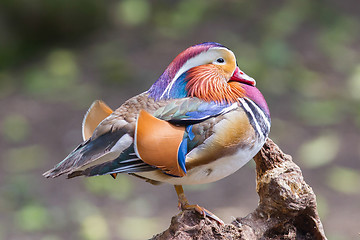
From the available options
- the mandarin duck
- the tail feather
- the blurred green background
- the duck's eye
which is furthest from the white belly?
the blurred green background

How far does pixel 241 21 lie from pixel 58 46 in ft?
5.15

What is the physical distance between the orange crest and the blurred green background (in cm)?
188

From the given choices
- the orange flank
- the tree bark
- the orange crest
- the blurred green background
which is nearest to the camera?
the orange flank

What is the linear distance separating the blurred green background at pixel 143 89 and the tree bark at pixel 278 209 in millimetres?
1565

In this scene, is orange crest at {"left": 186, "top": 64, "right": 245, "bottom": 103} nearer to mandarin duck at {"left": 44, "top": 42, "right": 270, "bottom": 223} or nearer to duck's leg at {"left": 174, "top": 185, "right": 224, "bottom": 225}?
mandarin duck at {"left": 44, "top": 42, "right": 270, "bottom": 223}

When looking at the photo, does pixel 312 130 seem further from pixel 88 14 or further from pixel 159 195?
pixel 88 14

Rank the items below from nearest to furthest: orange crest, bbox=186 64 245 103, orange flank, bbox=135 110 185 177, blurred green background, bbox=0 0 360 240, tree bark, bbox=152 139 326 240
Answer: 1. orange flank, bbox=135 110 185 177
2. orange crest, bbox=186 64 245 103
3. tree bark, bbox=152 139 326 240
4. blurred green background, bbox=0 0 360 240

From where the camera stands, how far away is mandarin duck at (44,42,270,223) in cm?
137

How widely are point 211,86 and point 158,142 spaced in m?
0.22

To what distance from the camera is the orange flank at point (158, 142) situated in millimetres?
1358

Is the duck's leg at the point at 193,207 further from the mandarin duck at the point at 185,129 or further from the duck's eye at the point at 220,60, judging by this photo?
the duck's eye at the point at 220,60

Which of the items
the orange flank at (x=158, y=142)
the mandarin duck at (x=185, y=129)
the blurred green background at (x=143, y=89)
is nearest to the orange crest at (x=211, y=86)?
the mandarin duck at (x=185, y=129)

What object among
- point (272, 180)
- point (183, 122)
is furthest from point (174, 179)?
point (272, 180)

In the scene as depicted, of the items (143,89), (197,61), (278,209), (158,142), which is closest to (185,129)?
(158,142)
